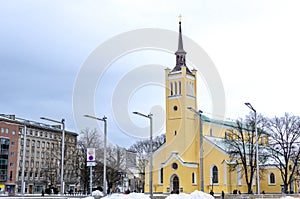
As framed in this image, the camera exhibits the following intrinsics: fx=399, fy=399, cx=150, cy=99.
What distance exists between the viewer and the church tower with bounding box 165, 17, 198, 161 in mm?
74438

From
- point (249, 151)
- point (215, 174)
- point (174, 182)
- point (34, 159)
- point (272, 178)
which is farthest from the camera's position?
point (34, 159)

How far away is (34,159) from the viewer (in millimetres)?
Result: 109625

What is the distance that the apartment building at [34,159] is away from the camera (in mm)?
81812

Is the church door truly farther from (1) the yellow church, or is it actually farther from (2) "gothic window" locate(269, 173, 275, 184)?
(2) "gothic window" locate(269, 173, 275, 184)

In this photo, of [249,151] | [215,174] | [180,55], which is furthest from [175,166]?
[180,55]

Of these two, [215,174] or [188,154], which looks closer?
[215,174]

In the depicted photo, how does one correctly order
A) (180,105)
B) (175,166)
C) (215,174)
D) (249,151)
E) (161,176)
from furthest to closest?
(180,105) < (161,176) < (175,166) < (215,174) < (249,151)

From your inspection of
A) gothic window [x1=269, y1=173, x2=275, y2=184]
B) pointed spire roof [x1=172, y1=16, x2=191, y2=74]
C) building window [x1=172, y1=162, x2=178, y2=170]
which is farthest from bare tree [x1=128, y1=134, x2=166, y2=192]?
gothic window [x1=269, y1=173, x2=275, y2=184]

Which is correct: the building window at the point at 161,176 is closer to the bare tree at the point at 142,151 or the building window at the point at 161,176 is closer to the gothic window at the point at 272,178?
the bare tree at the point at 142,151

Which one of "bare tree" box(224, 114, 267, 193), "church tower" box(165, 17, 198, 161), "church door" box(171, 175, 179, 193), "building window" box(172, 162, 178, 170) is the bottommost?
"church door" box(171, 175, 179, 193)

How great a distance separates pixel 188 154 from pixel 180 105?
9.55 m

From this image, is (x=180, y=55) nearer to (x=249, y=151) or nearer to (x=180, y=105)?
(x=180, y=105)

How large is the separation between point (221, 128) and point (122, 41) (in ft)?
194

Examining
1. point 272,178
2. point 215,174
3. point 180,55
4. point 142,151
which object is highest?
point 180,55
